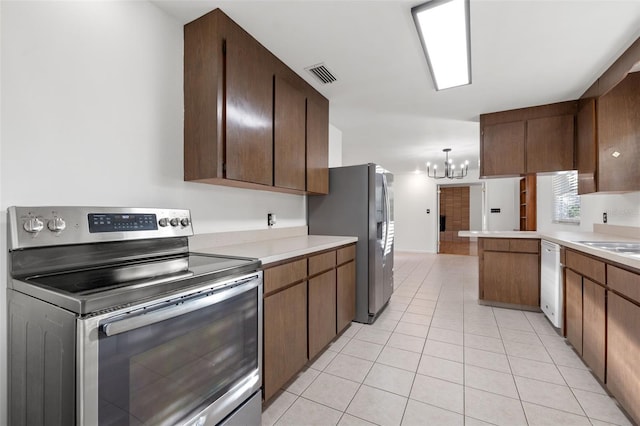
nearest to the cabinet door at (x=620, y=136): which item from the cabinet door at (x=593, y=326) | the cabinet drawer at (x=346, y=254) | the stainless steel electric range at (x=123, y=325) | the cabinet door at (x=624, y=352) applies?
the cabinet door at (x=593, y=326)

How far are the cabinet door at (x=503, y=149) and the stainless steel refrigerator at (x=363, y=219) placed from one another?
1.46 meters

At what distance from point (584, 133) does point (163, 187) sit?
13.1 feet

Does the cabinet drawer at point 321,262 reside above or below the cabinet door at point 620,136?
below

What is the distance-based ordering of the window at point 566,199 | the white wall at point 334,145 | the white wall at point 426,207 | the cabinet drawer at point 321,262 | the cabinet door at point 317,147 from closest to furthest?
the cabinet drawer at point 321,262 → the cabinet door at point 317,147 → the white wall at point 334,145 → the window at point 566,199 → the white wall at point 426,207

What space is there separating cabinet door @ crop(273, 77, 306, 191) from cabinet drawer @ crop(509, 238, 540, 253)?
8.61 feet

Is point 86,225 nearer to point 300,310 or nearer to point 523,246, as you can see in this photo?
point 300,310

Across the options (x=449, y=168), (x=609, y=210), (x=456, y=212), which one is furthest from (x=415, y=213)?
(x=609, y=210)

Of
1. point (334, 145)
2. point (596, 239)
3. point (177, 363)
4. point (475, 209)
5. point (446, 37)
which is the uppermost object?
point (446, 37)

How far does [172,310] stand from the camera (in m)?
1.05

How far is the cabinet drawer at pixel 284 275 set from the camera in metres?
1.65

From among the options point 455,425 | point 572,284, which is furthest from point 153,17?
point 572,284

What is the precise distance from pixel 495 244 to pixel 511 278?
427 mm

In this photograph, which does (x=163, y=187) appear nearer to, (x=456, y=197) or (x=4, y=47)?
(x=4, y=47)

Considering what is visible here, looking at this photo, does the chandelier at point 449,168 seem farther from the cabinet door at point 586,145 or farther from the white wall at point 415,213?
the cabinet door at point 586,145
